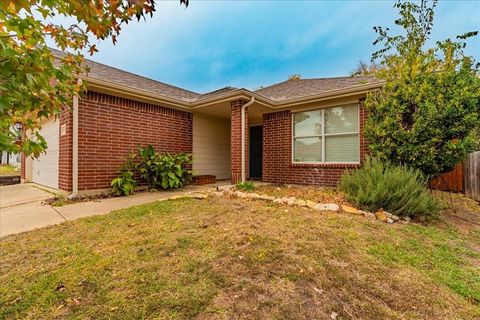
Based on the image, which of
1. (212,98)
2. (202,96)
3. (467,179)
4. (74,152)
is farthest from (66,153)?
(467,179)

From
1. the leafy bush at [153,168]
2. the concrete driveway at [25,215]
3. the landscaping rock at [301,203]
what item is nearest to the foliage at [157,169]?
the leafy bush at [153,168]

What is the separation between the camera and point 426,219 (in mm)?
4457

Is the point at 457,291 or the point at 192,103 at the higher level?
the point at 192,103

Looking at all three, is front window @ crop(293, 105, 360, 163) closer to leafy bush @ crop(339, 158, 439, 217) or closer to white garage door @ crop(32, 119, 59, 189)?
leafy bush @ crop(339, 158, 439, 217)

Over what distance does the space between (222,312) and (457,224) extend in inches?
192

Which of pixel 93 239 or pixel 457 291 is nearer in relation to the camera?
pixel 457 291

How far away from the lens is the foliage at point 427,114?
4703mm

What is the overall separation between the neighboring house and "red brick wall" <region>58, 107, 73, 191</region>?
0.02 metres

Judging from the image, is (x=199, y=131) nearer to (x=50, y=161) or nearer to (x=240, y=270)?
(x=50, y=161)

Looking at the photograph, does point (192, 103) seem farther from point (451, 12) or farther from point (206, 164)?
point (451, 12)

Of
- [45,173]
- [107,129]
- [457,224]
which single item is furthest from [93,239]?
[45,173]

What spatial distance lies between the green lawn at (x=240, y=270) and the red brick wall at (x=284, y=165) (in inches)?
129

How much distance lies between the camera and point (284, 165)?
799 centimetres

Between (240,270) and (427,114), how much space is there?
4.86 meters
